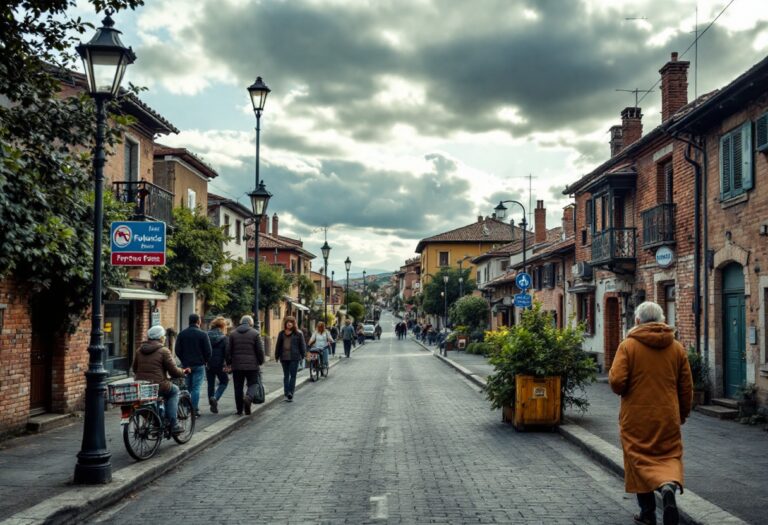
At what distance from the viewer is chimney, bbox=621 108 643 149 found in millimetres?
26297

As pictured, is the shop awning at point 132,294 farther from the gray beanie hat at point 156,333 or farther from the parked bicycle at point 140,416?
the parked bicycle at point 140,416

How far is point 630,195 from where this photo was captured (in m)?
21.5

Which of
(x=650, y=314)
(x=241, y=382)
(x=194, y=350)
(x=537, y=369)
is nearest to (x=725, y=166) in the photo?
(x=537, y=369)

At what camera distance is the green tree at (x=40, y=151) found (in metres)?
8.66

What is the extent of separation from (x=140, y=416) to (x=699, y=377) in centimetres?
1123

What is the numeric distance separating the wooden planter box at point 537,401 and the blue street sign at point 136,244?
5770 mm

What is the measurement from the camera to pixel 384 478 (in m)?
8.03

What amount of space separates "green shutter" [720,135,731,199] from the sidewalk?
14.5 ft

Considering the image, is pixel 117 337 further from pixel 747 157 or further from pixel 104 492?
pixel 747 157

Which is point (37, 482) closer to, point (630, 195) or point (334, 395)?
point (334, 395)

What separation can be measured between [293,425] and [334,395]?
18.2 feet

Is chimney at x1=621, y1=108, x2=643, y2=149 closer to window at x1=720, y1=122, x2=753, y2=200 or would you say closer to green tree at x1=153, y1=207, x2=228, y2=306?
window at x1=720, y1=122, x2=753, y2=200

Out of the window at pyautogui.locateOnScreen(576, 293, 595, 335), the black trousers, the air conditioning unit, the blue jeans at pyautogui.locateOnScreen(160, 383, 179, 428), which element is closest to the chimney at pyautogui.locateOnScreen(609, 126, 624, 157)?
the air conditioning unit

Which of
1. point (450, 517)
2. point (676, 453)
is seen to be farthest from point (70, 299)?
point (676, 453)
